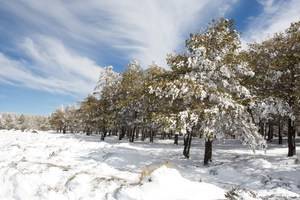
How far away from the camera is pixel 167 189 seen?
1007 cm

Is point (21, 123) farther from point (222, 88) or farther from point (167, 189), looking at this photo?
point (167, 189)

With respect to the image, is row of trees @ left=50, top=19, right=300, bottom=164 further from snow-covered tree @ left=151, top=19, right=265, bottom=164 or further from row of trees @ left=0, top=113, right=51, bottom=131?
row of trees @ left=0, top=113, right=51, bottom=131

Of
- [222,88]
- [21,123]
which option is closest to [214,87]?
[222,88]

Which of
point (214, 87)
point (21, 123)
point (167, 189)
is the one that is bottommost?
point (167, 189)

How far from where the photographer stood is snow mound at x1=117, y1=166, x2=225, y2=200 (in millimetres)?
9734

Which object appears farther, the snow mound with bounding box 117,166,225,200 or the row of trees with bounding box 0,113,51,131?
the row of trees with bounding box 0,113,51,131

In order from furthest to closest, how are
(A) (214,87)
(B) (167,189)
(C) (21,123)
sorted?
(C) (21,123)
(A) (214,87)
(B) (167,189)

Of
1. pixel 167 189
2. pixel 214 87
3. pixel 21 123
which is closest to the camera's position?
pixel 167 189

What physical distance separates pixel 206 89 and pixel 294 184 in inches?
273

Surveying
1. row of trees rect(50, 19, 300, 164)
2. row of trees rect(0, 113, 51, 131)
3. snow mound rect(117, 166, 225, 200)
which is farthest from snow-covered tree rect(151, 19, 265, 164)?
row of trees rect(0, 113, 51, 131)

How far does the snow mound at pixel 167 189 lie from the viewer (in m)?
9.73

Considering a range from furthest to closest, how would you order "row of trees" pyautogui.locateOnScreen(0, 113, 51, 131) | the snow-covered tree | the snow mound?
"row of trees" pyautogui.locateOnScreen(0, 113, 51, 131), the snow-covered tree, the snow mound

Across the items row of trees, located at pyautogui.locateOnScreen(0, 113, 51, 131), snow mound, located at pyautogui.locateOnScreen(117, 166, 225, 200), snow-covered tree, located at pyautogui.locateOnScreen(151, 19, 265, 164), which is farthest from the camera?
row of trees, located at pyautogui.locateOnScreen(0, 113, 51, 131)

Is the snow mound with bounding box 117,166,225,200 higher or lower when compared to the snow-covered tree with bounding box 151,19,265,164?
lower
